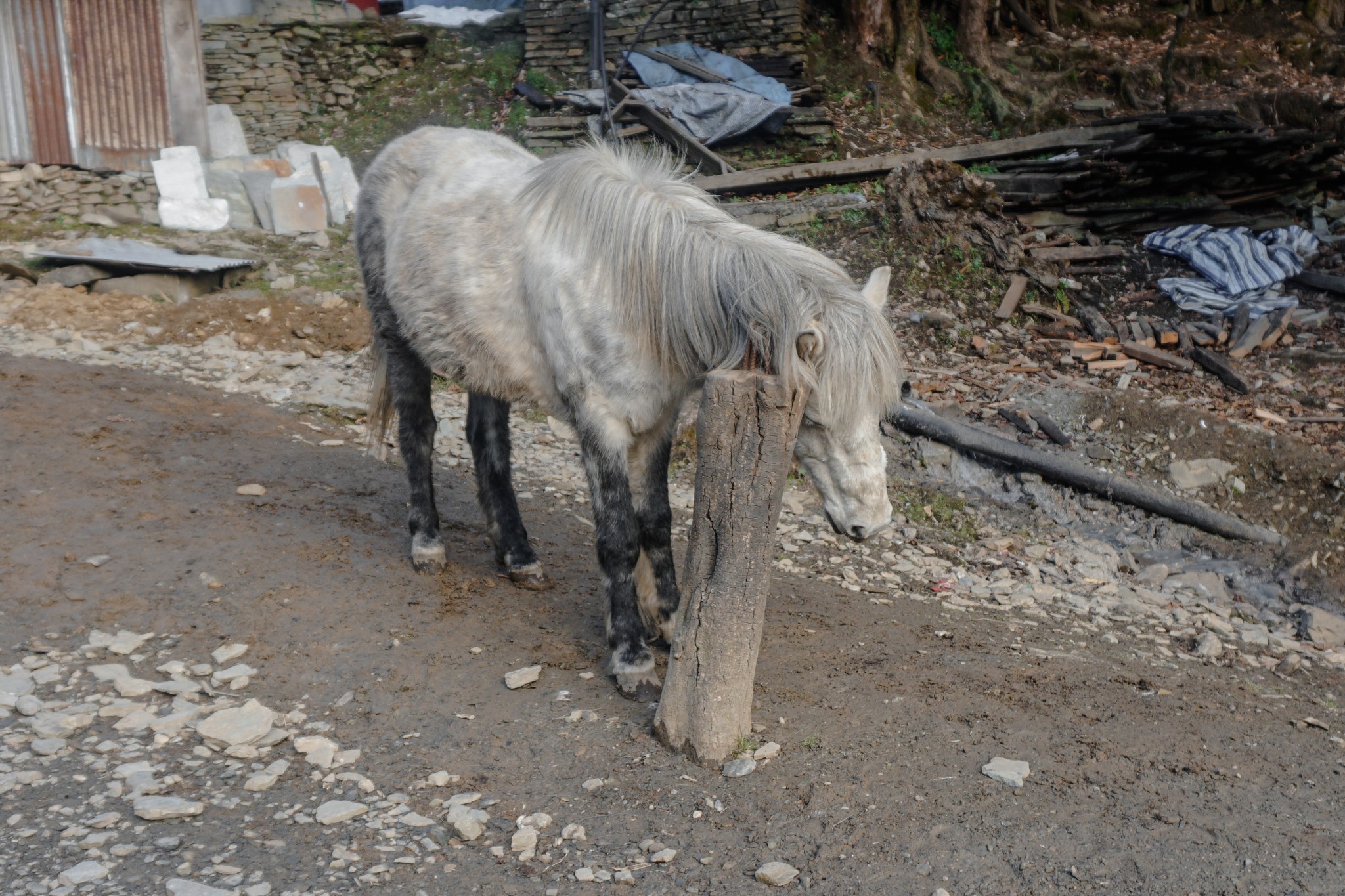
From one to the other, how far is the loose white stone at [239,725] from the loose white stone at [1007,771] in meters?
2.57

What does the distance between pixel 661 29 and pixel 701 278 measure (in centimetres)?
1346

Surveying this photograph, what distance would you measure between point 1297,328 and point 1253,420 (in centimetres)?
281

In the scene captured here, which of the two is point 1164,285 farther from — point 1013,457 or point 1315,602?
point 1315,602

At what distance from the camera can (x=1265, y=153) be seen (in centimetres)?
1303

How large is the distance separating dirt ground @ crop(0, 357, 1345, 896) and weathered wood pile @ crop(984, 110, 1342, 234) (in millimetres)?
8564

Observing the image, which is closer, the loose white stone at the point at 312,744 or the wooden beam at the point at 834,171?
the loose white stone at the point at 312,744

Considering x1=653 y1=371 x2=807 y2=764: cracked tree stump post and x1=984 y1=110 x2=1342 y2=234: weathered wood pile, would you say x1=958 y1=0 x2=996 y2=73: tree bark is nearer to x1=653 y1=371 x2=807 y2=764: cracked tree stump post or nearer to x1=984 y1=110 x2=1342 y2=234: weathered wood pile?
x1=984 y1=110 x2=1342 y2=234: weathered wood pile

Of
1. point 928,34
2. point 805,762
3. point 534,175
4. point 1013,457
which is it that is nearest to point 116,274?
point 534,175

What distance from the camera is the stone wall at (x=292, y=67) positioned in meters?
16.5

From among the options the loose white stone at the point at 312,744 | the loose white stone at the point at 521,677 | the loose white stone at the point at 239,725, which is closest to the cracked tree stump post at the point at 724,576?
the loose white stone at the point at 521,677

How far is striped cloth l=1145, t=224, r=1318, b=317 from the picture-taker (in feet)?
36.1

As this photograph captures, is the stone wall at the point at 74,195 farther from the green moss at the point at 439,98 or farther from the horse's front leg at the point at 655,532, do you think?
the horse's front leg at the point at 655,532

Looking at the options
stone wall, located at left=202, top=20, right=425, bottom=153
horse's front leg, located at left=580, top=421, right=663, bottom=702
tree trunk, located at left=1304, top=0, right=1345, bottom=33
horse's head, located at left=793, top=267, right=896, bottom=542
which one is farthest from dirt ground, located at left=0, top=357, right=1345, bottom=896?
tree trunk, located at left=1304, top=0, right=1345, bottom=33

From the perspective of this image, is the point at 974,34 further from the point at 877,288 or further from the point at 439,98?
the point at 877,288
